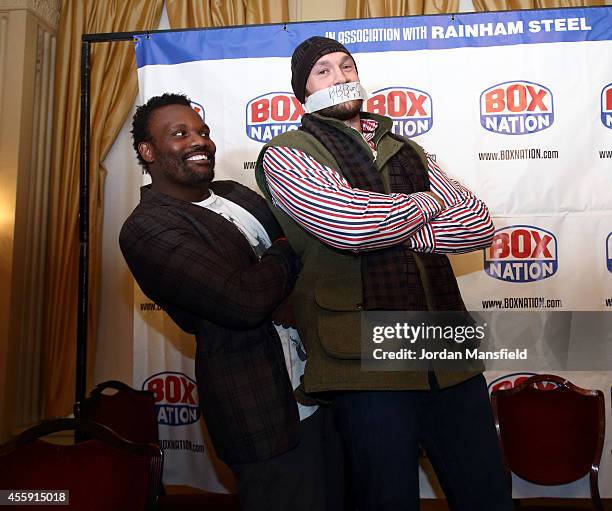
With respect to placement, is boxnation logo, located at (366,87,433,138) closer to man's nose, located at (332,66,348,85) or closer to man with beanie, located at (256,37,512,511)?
man's nose, located at (332,66,348,85)

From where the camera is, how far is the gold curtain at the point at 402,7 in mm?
3014

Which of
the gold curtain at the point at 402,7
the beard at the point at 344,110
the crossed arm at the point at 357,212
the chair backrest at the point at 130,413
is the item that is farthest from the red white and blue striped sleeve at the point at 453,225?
the gold curtain at the point at 402,7

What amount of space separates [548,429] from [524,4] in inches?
78.8

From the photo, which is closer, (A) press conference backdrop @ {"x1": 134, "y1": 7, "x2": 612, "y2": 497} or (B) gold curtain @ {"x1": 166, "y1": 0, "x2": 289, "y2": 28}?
(A) press conference backdrop @ {"x1": 134, "y1": 7, "x2": 612, "y2": 497}

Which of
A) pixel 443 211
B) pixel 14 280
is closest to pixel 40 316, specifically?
pixel 14 280

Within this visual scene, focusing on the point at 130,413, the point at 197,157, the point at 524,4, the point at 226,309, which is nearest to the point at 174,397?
the point at 130,413

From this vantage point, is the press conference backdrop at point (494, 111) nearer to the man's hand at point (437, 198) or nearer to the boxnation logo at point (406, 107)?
the boxnation logo at point (406, 107)

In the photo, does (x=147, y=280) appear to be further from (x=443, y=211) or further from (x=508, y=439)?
(x=508, y=439)

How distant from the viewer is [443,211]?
1.31 metres

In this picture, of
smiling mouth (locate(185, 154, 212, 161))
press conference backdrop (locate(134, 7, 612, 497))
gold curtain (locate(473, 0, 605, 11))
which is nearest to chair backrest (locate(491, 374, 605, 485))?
press conference backdrop (locate(134, 7, 612, 497))

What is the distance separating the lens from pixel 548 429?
7.55 ft

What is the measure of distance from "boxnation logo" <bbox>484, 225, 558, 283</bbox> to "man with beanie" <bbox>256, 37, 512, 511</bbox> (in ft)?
4.22

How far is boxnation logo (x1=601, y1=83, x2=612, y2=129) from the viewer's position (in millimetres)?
2434

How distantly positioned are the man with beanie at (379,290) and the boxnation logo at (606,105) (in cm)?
143
